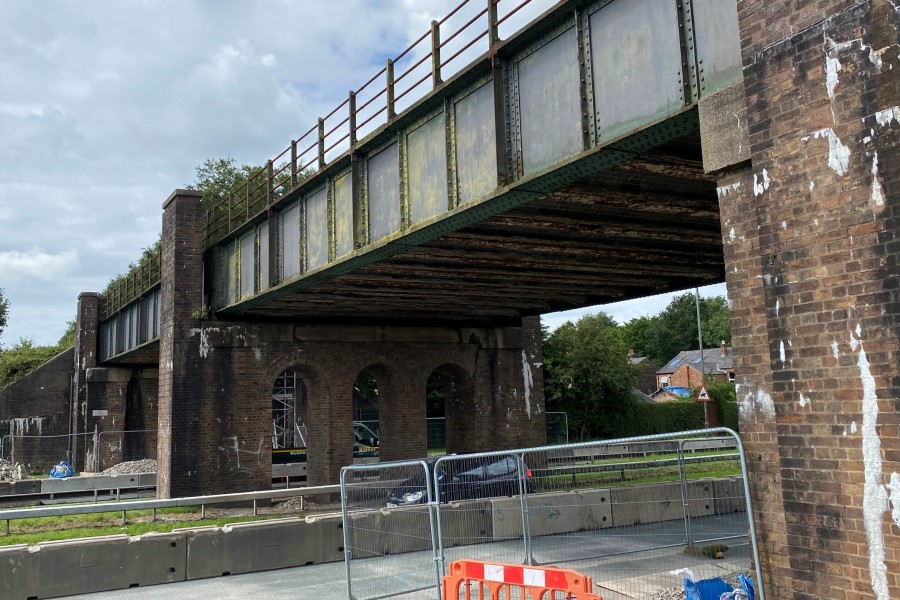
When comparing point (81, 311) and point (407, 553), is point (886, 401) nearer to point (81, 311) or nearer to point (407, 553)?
point (407, 553)

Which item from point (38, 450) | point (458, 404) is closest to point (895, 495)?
point (458, 404)

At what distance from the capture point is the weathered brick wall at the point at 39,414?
36.8 m

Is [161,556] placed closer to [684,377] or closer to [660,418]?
[660,418]

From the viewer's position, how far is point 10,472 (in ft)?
102

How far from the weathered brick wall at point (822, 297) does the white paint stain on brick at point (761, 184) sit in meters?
0.01

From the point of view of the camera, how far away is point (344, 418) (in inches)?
829

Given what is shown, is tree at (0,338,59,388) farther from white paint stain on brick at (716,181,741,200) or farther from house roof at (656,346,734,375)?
house roof at (656,346,734,375)

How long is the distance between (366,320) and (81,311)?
1841 cm

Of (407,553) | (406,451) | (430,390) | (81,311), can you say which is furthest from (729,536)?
(430,390)

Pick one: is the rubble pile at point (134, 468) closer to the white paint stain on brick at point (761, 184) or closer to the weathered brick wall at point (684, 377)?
the white paint stain on brick at point (761, 184)

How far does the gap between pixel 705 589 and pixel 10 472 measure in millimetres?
31295

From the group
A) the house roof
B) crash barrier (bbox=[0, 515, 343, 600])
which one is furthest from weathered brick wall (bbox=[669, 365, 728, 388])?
crash barrier (bbox=[0, 515, 343, 600])

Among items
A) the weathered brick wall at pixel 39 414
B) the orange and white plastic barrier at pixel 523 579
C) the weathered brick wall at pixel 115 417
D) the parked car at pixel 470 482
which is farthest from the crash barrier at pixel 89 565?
the weathered brick wall at pixel 39 414

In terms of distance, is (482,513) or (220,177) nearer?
(482,513)
